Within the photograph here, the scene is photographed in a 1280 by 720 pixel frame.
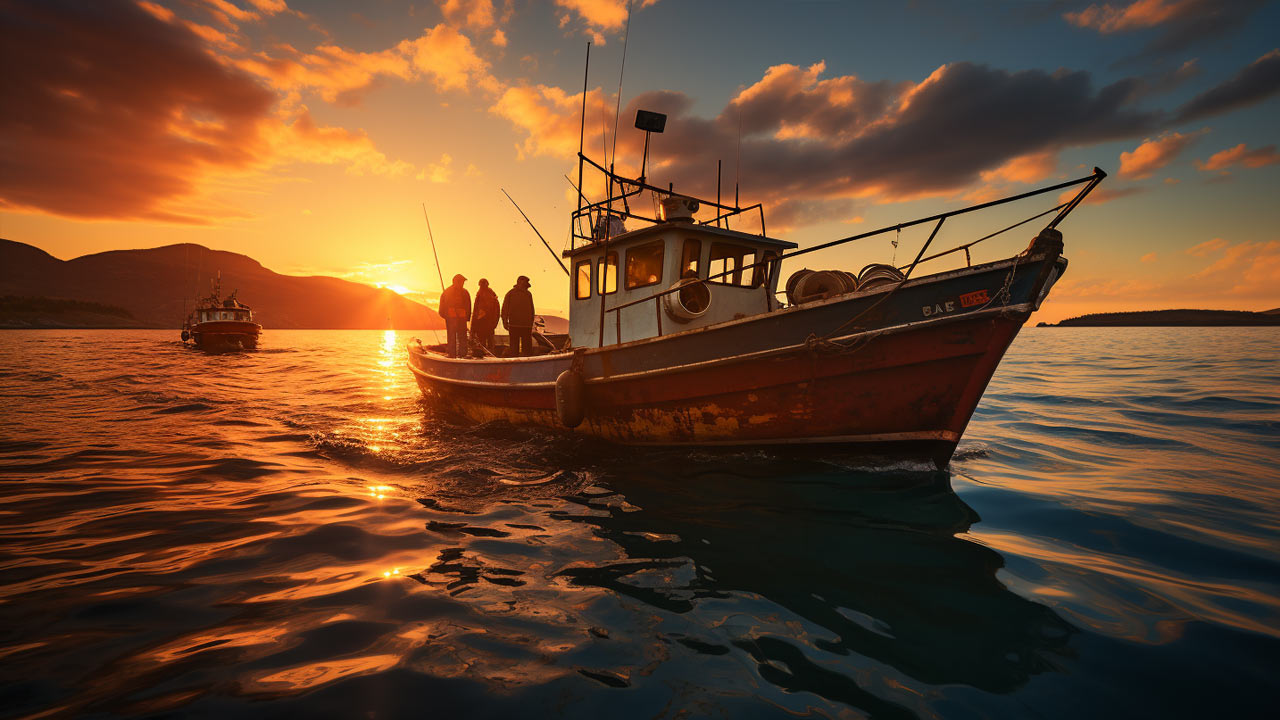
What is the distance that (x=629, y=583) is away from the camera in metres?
3.13

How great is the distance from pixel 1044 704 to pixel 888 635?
2.08 feet

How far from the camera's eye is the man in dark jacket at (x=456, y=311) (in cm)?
1064

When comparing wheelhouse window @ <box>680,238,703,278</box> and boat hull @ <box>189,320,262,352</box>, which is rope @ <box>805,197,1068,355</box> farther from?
boat hull @ <box>189,320,262,352</box>

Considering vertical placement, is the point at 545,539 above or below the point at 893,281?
below

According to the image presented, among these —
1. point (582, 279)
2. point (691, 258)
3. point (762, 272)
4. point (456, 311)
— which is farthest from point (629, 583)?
point (456, 311)

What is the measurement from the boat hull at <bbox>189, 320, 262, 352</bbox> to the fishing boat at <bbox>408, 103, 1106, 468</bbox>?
29.9 m

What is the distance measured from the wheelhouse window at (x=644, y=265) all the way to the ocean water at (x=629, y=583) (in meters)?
2.58

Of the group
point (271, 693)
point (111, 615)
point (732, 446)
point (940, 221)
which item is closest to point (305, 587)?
point (111, 615)

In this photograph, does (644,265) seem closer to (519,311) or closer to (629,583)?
(519,311)

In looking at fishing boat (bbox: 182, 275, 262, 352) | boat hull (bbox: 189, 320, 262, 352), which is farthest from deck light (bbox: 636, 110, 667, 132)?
boat hull (bbox: 189, 320, 262, 352)

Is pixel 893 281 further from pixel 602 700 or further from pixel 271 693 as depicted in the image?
pixel 271 693

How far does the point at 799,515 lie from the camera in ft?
14.4

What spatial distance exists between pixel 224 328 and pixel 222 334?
1.27 feet

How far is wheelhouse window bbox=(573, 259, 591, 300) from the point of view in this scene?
8.36 m
